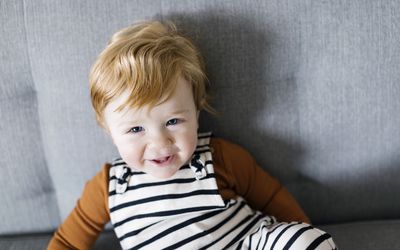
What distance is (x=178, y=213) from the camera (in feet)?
3.12

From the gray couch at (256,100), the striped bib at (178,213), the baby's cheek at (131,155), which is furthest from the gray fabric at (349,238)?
the baby's cheek at (131,155)

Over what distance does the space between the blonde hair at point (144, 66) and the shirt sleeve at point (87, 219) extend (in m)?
0.18

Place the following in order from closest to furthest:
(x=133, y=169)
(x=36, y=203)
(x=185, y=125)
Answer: (x=185, y=125)
(x=133, y=169)
(x=36, y=203)

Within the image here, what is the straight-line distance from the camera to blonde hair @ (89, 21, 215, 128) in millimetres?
835

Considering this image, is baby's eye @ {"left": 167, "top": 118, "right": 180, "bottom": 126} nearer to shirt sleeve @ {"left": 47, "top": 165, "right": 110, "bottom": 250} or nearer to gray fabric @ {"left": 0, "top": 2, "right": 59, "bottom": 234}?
shirt sleeve @ {"left": 47, "top": 165, "right": 110, "bottom": 250}

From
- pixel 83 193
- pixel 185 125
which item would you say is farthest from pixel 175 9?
pixel 83 193

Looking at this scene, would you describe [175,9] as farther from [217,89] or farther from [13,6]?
[13,6]

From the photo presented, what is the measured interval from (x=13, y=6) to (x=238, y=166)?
63cm

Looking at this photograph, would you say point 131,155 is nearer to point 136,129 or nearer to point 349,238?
point 136,129

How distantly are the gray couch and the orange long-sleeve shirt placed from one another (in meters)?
0.05

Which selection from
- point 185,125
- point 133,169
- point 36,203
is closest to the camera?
point 185,125

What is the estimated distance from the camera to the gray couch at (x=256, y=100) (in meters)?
0.95

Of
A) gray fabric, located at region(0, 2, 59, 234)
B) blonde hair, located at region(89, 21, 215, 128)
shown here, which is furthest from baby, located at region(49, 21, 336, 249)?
gray fabric, located at region(0, 2, 59, 234)

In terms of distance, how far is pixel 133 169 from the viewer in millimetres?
988
